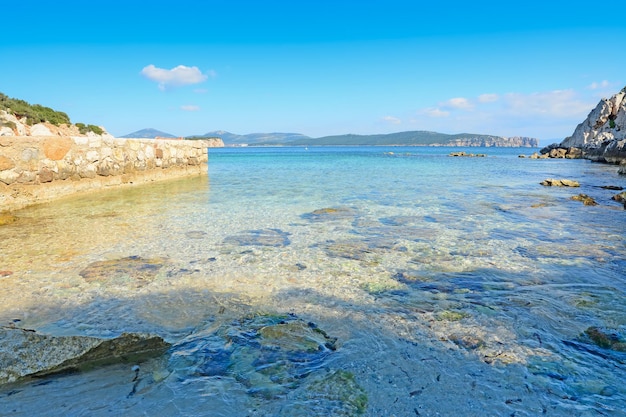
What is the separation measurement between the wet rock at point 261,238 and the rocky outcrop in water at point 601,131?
1586 inches

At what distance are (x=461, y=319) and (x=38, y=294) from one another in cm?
492

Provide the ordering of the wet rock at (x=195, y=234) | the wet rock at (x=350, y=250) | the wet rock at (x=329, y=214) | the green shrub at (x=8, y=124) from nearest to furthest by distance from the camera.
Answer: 1. the wet rock at (x=350, y=250)
2. the wet rock at (x=195, y=234)
3. the wet rock at (x=329, y=214)
4. the green shrub at (x=8, y=124)

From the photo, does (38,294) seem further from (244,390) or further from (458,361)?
(458,361)

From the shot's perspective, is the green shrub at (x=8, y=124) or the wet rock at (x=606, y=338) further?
the green shrub at (x=8, y=124)

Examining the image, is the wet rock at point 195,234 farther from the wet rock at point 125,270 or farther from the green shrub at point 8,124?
the green shrub at point 8,124

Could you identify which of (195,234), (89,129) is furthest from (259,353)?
(89,129)

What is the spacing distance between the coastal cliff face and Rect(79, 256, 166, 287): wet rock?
40718 mm

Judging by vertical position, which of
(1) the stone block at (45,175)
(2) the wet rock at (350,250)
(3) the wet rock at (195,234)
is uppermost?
(1) the stone block at (45,175)

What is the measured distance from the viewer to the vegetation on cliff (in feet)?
104

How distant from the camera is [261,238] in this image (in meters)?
7.49

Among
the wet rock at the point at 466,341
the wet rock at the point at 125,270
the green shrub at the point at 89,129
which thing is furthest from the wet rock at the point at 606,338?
the green shrub at the point at 89,129

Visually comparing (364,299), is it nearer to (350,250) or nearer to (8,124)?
(350,250)

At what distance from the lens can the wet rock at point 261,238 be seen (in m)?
7.12

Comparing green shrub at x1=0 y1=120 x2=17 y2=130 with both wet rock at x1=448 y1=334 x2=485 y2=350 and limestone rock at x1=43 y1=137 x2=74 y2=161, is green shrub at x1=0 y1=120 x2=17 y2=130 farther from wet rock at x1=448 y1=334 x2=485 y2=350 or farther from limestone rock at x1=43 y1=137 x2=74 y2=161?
wet rock at x1=448 y1=334 x2=485 y2=350
